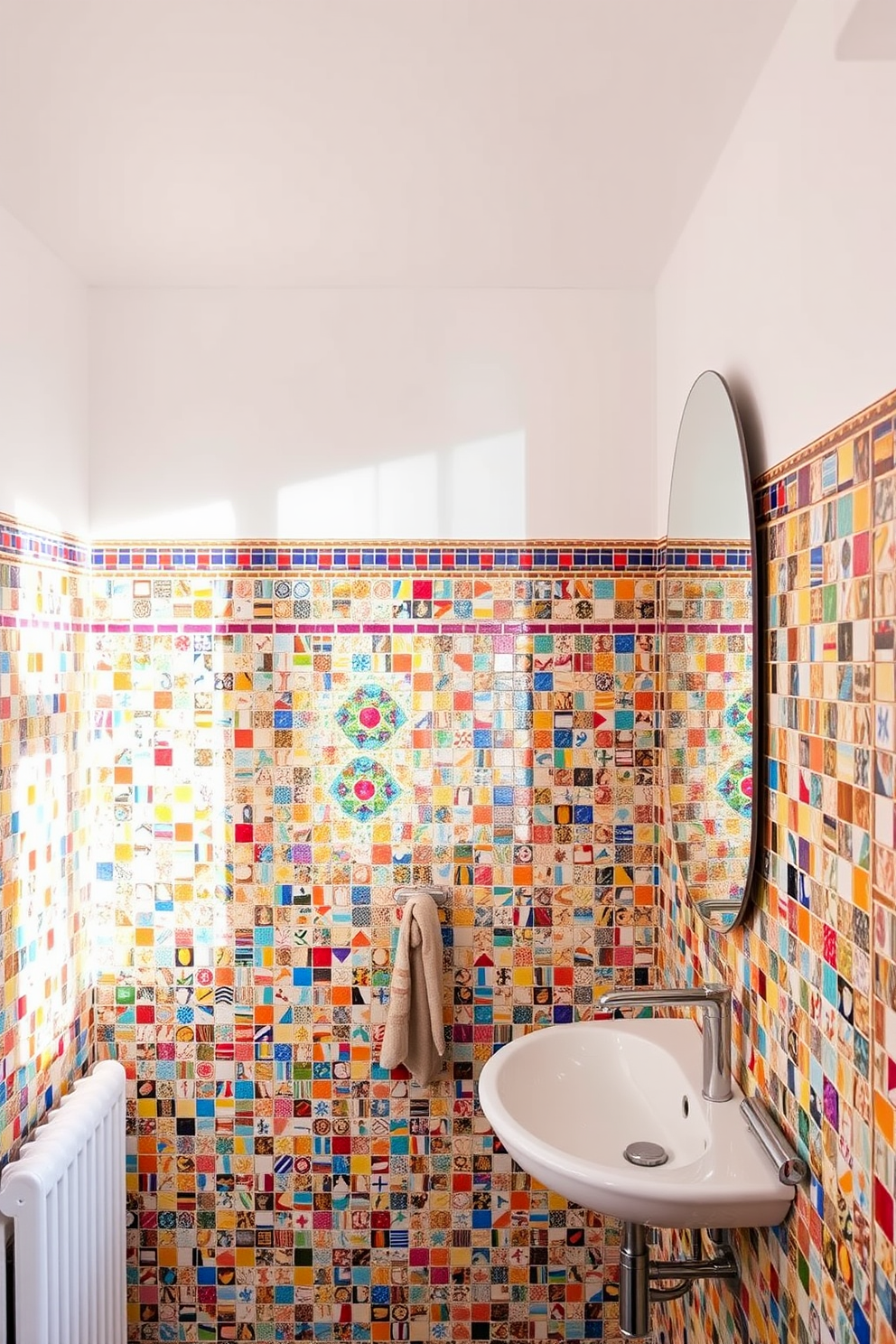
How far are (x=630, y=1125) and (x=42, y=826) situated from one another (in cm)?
134

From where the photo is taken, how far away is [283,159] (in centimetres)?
169

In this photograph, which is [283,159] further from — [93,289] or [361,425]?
[93,289]

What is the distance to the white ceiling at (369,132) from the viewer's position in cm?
134

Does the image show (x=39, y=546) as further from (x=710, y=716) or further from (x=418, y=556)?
(x=710, y=716)

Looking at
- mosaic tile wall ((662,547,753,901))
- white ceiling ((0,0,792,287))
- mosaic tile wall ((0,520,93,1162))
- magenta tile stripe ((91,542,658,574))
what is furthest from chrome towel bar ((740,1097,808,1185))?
white ceiling ((0,0,792,287))

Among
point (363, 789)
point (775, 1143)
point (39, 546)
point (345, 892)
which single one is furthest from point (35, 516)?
point (775, 1143)

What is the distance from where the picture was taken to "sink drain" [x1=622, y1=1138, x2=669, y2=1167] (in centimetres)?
165

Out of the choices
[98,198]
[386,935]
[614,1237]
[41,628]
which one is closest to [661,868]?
[386,935]

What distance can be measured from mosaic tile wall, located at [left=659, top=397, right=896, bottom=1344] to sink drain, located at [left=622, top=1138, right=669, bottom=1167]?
7.2 inches

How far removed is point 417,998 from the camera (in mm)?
2186

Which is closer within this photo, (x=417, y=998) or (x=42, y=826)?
(x=42, y=826)

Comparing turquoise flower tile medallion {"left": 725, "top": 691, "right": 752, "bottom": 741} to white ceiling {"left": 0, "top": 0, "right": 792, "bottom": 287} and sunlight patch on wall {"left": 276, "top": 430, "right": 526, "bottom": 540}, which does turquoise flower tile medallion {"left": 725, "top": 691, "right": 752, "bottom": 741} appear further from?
white ceiling {"left": 0, "top": 0, "right": 792, "bottom": 287}

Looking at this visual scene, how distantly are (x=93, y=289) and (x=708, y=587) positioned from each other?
64.0 inches

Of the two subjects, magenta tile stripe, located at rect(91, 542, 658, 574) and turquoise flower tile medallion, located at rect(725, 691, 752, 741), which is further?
magenta tile stripe, located at rect(91, 542, 658, 574)
